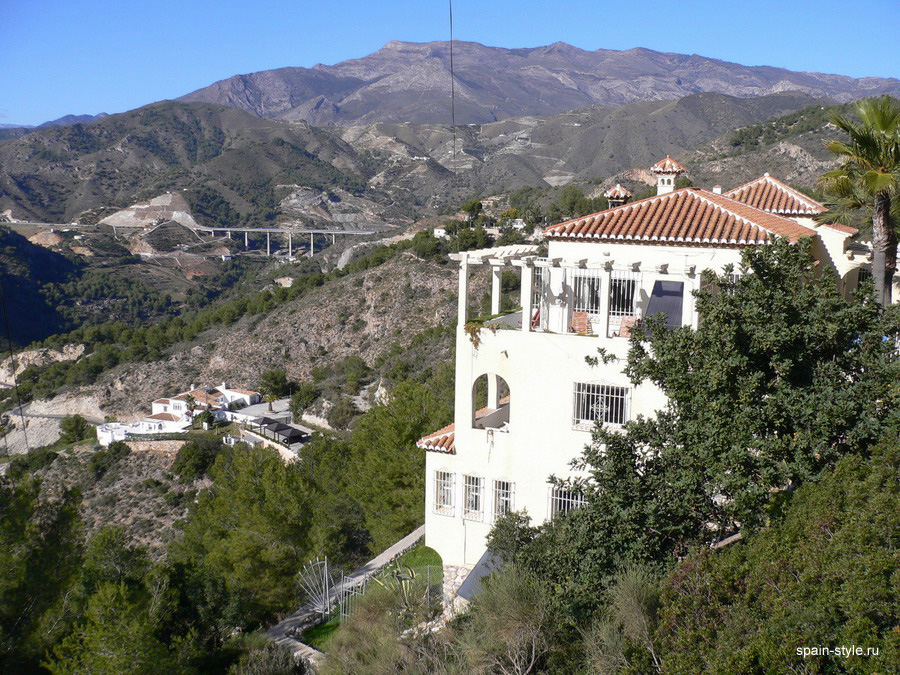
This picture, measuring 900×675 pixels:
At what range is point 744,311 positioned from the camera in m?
8.73

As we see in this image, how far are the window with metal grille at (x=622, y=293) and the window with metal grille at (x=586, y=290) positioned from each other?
0.91ft

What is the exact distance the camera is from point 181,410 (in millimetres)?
60312

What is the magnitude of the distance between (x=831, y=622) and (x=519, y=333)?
7501 mm

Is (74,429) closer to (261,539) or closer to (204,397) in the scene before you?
(204,397)

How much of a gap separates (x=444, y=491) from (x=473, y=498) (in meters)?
0.64

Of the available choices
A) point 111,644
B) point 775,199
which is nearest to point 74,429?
point 111,644

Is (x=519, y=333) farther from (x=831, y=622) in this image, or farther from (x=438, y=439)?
(x=831, y=622)

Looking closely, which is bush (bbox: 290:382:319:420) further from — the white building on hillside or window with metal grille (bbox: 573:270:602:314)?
window with metal grille (bbox: 573:270:602:314)

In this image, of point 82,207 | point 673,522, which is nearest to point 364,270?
point 673,522

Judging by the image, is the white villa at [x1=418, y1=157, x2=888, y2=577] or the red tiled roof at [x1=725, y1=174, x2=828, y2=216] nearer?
the white villa at [x1=418, y1=157, x2=888, y2=577]

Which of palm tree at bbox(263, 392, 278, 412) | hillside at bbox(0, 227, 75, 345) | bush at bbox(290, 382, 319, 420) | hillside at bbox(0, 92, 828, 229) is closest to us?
bush at bbox(290, 382, 319, 420)

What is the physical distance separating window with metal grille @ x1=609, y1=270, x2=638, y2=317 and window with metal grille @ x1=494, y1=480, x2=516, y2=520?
3.62 metres

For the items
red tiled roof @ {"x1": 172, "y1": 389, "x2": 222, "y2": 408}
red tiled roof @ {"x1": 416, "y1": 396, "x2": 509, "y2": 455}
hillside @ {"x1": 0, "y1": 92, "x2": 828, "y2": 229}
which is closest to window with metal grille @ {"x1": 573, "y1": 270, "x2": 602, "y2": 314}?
red tiled roof @ {"x1": 416, "y1": 396, "x2": 509, "y2": 455}

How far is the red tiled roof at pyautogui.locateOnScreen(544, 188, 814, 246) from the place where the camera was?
1320 centimetres
